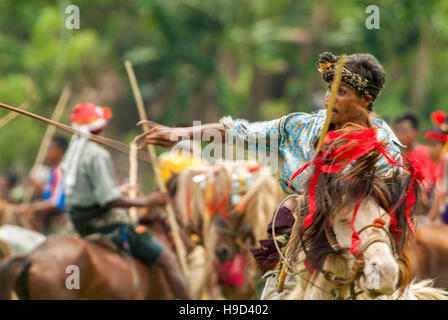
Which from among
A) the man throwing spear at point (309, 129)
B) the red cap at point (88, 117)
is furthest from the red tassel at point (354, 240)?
the red cap at point (88, 117)

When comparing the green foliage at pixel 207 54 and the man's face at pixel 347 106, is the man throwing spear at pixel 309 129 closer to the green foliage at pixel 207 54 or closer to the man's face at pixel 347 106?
the man's face at pixel 347 106

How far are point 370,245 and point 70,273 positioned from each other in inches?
125

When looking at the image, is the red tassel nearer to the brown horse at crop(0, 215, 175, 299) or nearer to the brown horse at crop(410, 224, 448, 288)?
the brown horse at crop(0, 215, 175, 299)

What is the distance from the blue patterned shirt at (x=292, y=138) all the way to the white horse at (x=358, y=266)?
320 mm

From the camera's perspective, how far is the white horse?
301 centimetres

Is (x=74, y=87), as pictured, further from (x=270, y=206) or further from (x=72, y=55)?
(x=270, y=206)

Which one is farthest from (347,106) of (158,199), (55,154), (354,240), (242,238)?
(55,154)

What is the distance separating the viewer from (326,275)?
11.2ft

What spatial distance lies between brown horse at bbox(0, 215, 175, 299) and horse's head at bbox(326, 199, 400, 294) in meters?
2.94

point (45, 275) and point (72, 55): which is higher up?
point (72, 55)

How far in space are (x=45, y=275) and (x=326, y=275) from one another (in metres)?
2.89

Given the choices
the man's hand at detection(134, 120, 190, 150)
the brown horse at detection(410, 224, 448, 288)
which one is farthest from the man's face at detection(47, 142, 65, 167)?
the man's hand at detection(134, 120, 190, 150)

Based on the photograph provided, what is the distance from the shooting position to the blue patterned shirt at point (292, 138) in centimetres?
359

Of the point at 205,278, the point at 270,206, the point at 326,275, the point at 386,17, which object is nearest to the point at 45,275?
the point at 205,278
